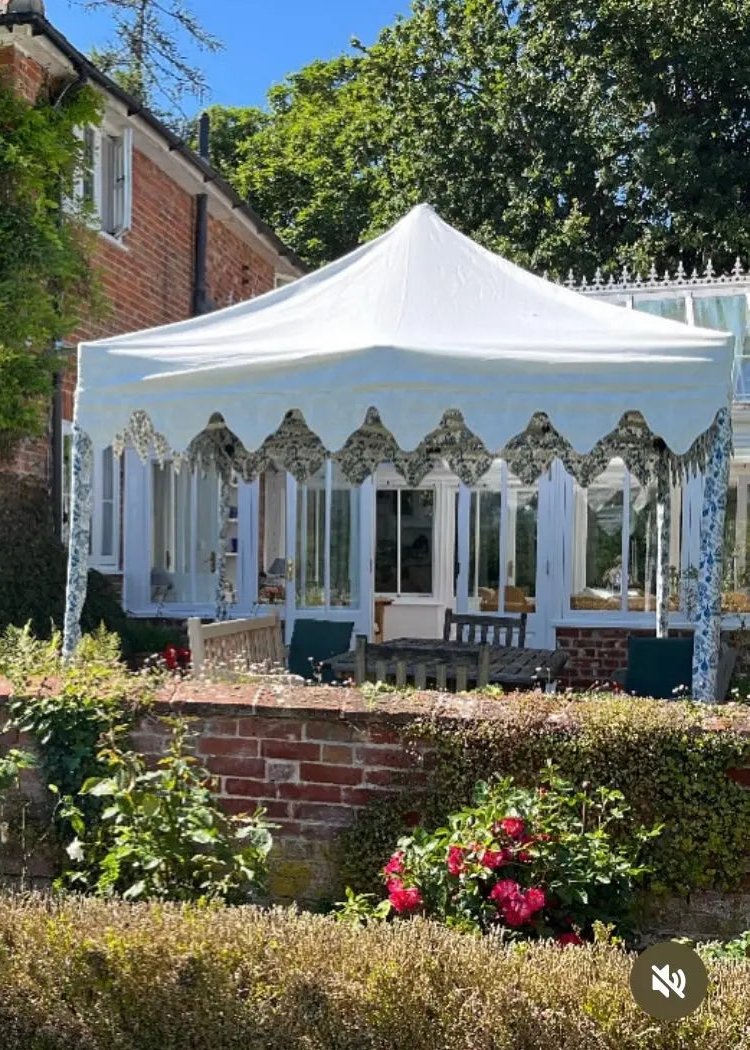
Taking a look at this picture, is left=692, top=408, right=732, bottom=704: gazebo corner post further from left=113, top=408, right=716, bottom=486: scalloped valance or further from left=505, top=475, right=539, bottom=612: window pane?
left=505, top=475, right=539, bottom=612: window pane

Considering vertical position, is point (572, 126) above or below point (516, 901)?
above

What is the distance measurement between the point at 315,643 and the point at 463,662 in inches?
92.6

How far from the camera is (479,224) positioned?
19.5 meters

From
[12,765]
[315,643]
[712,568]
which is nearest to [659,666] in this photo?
[712,568]

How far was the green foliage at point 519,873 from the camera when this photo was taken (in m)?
3.31

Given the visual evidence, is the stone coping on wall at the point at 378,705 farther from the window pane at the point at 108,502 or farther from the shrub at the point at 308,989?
the window pane at the point at 108,502

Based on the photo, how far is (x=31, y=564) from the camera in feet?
30.0

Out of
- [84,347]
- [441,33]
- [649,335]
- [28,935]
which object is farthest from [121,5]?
[28,935]

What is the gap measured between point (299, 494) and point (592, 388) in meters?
6.76

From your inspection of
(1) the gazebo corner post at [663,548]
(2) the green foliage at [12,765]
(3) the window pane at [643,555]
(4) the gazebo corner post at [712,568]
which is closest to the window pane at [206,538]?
(3) the window pane at [643,555]

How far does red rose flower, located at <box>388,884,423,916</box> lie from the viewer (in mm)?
3381

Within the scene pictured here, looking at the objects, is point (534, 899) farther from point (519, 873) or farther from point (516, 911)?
point (519, 873)

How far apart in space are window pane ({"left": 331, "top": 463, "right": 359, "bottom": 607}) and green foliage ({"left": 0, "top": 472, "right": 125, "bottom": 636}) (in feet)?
9.37

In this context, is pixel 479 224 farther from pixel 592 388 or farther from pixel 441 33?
pixel 592 388
